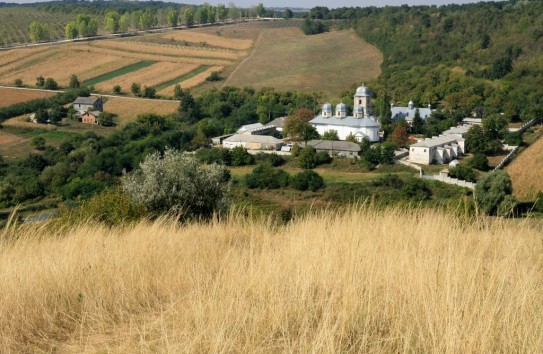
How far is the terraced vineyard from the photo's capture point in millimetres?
90688

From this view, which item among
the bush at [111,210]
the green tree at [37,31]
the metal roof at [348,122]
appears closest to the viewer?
the bush at [111,210]

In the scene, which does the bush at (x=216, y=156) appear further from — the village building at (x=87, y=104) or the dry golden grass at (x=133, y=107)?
the village building at (x=87, y=104)

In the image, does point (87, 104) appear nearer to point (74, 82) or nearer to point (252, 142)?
point (74, 82)

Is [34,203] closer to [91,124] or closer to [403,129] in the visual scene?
[91,124]

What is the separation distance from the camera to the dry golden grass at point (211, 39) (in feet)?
284

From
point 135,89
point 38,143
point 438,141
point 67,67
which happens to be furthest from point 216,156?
point 67,67

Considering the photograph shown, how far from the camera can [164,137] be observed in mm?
42312

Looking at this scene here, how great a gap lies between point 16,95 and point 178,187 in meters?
52.1

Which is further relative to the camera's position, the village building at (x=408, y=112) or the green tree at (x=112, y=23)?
the green tree at (x=112, y=23)

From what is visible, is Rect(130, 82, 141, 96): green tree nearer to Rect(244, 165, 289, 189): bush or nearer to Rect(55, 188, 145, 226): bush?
Rect(244, 165, 289, 189): bush

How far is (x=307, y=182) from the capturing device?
31641mm

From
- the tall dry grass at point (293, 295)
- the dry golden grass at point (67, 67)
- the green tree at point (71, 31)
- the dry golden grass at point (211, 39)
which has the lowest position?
the dry golden grass at point (67, 67)

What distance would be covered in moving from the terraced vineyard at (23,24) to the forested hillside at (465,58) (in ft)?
156

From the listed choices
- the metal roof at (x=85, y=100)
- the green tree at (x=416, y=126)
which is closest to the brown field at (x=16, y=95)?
the metal roof at (x=85, y=100)
